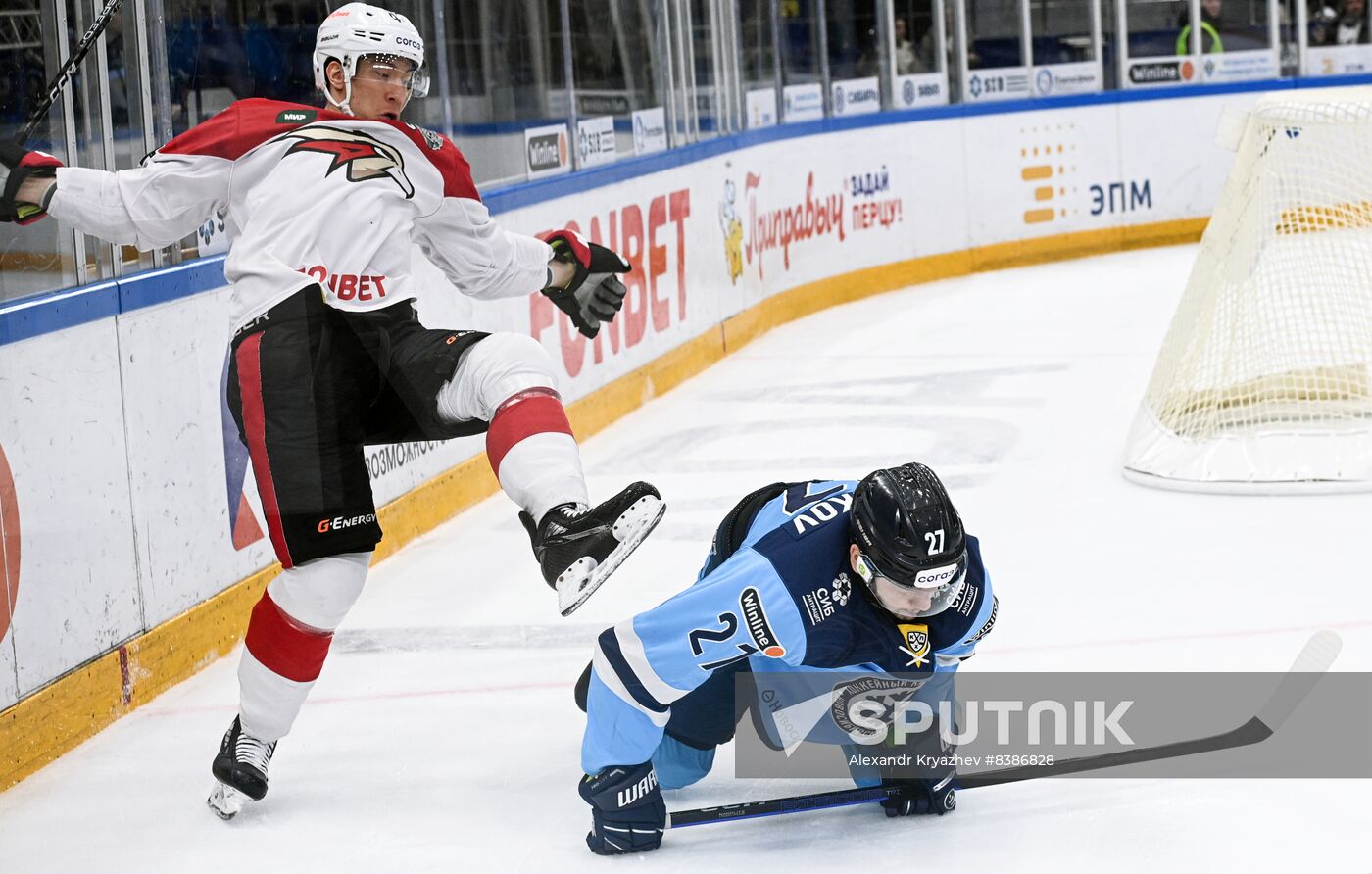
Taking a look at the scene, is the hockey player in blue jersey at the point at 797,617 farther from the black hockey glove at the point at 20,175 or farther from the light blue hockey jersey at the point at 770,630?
the black hockey glove at the point at 20,175

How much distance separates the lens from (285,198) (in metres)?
3.24

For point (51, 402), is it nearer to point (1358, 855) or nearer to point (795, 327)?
point (1358, 855)

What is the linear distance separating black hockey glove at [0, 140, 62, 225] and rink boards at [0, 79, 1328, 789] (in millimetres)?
703

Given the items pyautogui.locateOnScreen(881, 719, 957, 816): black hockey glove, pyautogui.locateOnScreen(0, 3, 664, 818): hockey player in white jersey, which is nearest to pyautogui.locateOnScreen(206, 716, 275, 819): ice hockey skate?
pyautogui.locateOnScreen(0, 3, 664, 818): hockey player in white jersey

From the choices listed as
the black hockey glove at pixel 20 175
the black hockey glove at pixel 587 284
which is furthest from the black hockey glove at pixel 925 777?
the black hockey glove at pixel 20 175

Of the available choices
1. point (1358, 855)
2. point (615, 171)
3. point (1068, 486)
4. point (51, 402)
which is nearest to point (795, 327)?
point (615, 171)

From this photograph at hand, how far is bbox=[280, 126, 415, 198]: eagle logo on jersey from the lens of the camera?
3.27 metres

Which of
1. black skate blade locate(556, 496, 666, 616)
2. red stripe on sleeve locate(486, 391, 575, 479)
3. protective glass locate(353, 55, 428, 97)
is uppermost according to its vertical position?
protective glass locate(353, 55, 428, 97)

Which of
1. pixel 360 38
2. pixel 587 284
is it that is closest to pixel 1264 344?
pixel 587 284

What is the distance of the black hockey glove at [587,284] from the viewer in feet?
11.8

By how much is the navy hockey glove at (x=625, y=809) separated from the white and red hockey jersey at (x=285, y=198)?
3.23ft

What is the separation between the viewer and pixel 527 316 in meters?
6.77

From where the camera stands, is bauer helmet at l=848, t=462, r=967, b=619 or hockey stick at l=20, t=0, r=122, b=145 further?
hockey stick at l=20, t=0, r=122, b=145

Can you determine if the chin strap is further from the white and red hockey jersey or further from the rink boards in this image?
the rink boards
